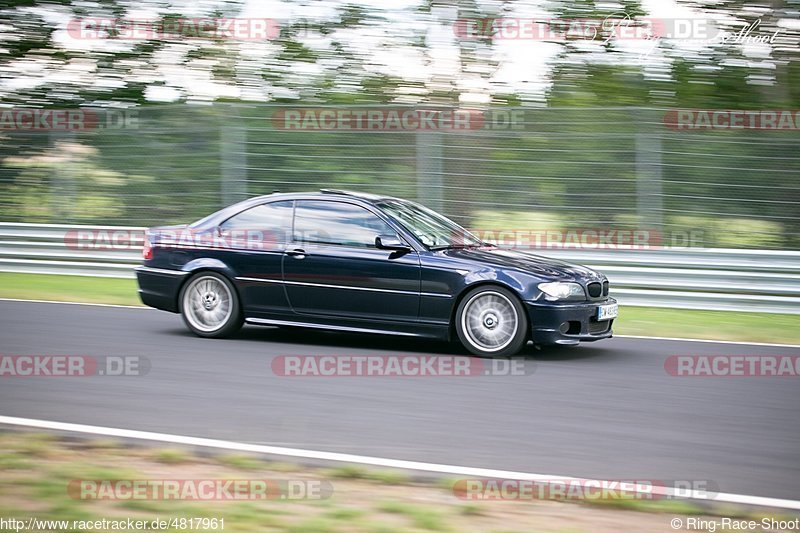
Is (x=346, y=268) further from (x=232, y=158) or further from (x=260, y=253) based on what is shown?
(x=232, y=158)

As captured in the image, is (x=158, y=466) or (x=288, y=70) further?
(x=288, y=70)

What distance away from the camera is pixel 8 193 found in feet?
53.3

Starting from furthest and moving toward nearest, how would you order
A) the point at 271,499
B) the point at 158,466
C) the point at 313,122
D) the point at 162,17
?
the point at 162,17 < the point at 313,122 < the point at 158,466 < the point at 271,499

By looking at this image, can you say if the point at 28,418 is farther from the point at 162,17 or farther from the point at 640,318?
the point at 162,17

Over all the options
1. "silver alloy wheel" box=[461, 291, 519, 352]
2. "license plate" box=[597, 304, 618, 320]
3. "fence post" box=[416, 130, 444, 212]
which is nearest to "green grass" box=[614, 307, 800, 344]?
"license plate" box=[597, 304, 618, 320]

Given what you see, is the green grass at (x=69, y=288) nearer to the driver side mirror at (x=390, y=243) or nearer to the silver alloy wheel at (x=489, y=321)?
the driver side mirror at (x=390, y=243)

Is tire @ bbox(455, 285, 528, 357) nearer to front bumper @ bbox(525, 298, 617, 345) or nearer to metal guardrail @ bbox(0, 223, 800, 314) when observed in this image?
front bumper @ bbox(525, 298, 617, 345)

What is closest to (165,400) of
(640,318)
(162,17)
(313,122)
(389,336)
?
(389,336)

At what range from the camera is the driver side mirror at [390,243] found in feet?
Result: 29.7

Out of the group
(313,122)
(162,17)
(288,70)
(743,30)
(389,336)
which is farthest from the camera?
(162,17)

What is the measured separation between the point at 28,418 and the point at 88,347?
110 inches

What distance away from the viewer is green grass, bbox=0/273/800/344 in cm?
1103

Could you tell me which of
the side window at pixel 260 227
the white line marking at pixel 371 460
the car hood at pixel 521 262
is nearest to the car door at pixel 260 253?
the side window at pixel 260 227

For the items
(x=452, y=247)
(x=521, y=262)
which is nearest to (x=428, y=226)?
(x=452, y=247)
